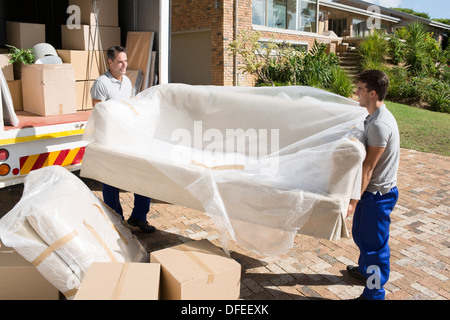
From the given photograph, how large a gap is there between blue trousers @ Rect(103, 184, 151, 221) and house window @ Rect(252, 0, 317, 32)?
11433 mm

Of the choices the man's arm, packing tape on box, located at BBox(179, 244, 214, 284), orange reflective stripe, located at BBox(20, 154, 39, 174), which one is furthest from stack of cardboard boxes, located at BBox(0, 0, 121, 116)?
the man's arm

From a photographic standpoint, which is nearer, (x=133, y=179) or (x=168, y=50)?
(x=133, y=179)

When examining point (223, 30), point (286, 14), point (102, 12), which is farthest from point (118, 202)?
point (286, 14)

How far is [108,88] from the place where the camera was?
13.6ft

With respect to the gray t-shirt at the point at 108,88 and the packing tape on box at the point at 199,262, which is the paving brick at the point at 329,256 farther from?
the gray t-shirt at the point at 108,88

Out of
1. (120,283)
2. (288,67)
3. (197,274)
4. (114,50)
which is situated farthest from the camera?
(288,67)

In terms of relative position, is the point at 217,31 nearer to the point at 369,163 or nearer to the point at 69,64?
the point at 69,64

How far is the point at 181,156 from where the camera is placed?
393cm

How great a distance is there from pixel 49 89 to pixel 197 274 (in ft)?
9.99

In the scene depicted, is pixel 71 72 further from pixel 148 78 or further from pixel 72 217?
pixel 72 217

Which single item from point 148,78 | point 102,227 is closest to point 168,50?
point 148,78

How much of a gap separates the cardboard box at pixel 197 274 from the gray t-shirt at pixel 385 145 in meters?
1.09

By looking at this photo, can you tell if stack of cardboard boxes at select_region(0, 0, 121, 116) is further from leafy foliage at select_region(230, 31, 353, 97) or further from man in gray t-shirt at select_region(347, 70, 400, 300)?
leafy foliage at select_region(230, 31, 353, 97)

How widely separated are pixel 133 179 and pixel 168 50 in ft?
7.36
